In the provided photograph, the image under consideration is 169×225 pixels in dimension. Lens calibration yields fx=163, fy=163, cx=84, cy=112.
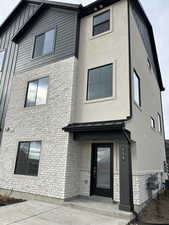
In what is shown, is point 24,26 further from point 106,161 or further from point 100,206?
point 100,206

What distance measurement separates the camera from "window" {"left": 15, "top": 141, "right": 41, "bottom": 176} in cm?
752

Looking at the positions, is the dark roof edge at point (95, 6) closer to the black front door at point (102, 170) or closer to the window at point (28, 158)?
the black front door at point (102, 170)

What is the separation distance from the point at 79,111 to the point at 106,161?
2.49 metres

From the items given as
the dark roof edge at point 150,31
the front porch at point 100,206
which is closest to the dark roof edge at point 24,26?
the dark roof edge at point 150,31

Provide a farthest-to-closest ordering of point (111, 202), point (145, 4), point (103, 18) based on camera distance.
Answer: point (145, 4) < point (103, 18) < point (111, 202)

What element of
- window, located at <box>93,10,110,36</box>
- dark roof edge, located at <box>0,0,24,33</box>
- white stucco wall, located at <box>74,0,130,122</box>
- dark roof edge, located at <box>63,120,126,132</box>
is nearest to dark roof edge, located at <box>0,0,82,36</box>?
dark roof edge, located at <box>0,0,24,33</box>

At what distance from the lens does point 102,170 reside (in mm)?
7008

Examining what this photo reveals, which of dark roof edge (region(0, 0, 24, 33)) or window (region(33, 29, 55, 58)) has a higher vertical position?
dark roof edge (region(0, 0, 24, 33))

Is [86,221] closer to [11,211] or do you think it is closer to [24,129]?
[11,211]

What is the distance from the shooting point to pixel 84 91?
7.60 meters

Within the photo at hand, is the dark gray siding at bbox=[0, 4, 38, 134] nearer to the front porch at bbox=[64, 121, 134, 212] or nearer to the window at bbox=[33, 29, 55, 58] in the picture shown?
the window at bbox=[33, 29, 55, 58]

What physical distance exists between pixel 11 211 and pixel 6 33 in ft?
39.9

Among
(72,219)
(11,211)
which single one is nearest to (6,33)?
(11,211)

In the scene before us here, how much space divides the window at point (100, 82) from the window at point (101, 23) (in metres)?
2.15
